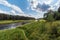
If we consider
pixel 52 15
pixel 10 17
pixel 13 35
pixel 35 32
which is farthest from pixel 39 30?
pixel 10 17

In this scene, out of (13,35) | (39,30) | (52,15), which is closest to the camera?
(13,35)

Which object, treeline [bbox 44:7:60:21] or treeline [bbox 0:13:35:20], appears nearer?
treeline [bbox 0:13:35:20]

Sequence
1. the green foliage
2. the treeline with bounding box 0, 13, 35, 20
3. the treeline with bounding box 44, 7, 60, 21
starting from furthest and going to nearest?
1. the treeline with bounding box 44, 7, 60, 21
2. the treeline with bounding box 0, 13, 35, 20
3. the green foliage

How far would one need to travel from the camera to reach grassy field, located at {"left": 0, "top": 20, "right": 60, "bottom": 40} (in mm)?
7402

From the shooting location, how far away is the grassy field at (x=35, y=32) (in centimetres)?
740

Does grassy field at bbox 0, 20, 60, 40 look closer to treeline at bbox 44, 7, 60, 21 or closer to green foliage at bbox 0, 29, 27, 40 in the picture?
green foliage at bbox 0, 29, 27, 40

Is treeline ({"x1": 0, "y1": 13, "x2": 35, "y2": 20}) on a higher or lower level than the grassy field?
higher

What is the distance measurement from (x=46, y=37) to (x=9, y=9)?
72.6 inches

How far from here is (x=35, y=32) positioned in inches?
306

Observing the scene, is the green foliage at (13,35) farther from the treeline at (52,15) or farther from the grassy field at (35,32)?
the treeline at (52,15)

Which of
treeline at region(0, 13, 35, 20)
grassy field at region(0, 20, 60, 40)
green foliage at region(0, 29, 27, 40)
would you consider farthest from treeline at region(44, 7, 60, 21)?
green foliage at region(0, 29, 27, 40)

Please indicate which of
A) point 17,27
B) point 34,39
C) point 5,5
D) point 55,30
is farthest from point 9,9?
point 55,30

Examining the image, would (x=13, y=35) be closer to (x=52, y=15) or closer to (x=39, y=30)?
(x=39, y=30)

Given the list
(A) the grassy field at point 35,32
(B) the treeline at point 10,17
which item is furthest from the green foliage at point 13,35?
(B) the treeline at point 10,17
